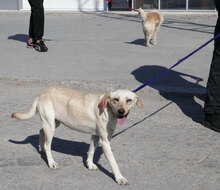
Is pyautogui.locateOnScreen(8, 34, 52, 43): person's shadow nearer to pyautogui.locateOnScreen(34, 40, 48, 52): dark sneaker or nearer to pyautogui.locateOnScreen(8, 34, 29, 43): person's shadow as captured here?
pyautogui.locateOnScreen(8, 34, 29, 43): person's shadow

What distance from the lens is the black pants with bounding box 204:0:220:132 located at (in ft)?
18.2

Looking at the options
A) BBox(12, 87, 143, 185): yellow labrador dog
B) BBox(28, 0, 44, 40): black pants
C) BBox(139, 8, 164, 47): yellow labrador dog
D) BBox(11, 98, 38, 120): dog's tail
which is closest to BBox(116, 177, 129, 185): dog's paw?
BBox(12, 87, 143, 185): yellow labrador dog

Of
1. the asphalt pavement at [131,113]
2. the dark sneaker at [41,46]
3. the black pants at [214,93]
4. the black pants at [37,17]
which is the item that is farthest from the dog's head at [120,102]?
the dark sneaker at [41,46]

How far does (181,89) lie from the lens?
279 inches

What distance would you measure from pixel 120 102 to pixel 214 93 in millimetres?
2198

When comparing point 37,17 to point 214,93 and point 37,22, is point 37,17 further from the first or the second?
point 214,93

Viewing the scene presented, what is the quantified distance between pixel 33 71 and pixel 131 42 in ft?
12.4

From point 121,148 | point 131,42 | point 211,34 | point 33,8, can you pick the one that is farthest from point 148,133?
point 211,34

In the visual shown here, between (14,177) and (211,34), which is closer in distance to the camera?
(14,177)

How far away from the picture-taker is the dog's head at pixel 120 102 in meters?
3.83

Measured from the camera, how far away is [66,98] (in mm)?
4285

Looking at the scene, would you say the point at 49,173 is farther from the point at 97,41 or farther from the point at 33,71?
the point at 97,41

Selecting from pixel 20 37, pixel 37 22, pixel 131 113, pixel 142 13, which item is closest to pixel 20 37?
pixel 20 37

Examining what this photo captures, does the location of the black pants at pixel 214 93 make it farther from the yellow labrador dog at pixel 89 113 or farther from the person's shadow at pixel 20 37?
the person's shadow at pixel 20 37
